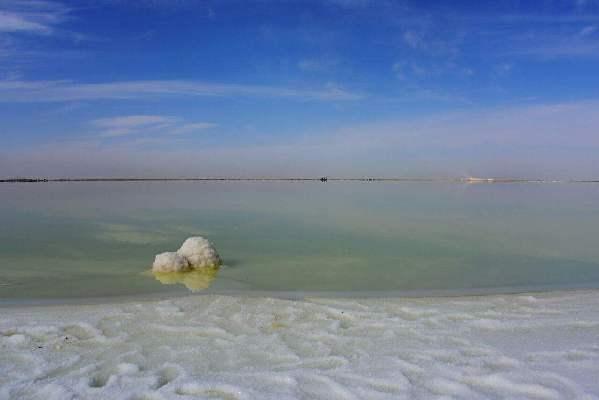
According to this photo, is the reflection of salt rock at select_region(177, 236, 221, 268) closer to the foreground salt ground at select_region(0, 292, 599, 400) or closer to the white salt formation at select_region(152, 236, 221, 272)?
the white salt formation at select_region(152, 236, 221, 272)

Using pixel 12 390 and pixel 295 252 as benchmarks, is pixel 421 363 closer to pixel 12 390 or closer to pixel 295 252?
pixel 12 390

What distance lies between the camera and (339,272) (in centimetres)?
764

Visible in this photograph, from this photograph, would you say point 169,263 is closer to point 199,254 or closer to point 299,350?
point 199,254

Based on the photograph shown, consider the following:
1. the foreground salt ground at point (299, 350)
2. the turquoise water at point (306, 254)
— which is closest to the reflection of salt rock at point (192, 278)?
the turquoise water at point (306, 254)

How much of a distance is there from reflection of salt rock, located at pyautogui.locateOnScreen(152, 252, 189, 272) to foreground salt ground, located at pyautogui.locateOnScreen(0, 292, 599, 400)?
1888 millimetres

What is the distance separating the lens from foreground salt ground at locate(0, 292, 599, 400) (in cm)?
323

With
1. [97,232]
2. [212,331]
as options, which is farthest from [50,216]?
[212,331]

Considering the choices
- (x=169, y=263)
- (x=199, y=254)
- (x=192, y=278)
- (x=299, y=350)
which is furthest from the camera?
(x=199, y=254)

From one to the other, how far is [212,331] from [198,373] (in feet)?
3.18

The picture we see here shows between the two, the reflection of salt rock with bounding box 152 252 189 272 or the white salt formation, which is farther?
the white salt formation

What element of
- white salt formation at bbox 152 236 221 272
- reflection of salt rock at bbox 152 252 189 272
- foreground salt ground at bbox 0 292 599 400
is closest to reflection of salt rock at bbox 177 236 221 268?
white salt formation at bbox 152 236 221 272

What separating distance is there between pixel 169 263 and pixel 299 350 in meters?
3.94

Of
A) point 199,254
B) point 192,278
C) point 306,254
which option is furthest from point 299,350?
point 306,254

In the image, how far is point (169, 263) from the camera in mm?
7426
